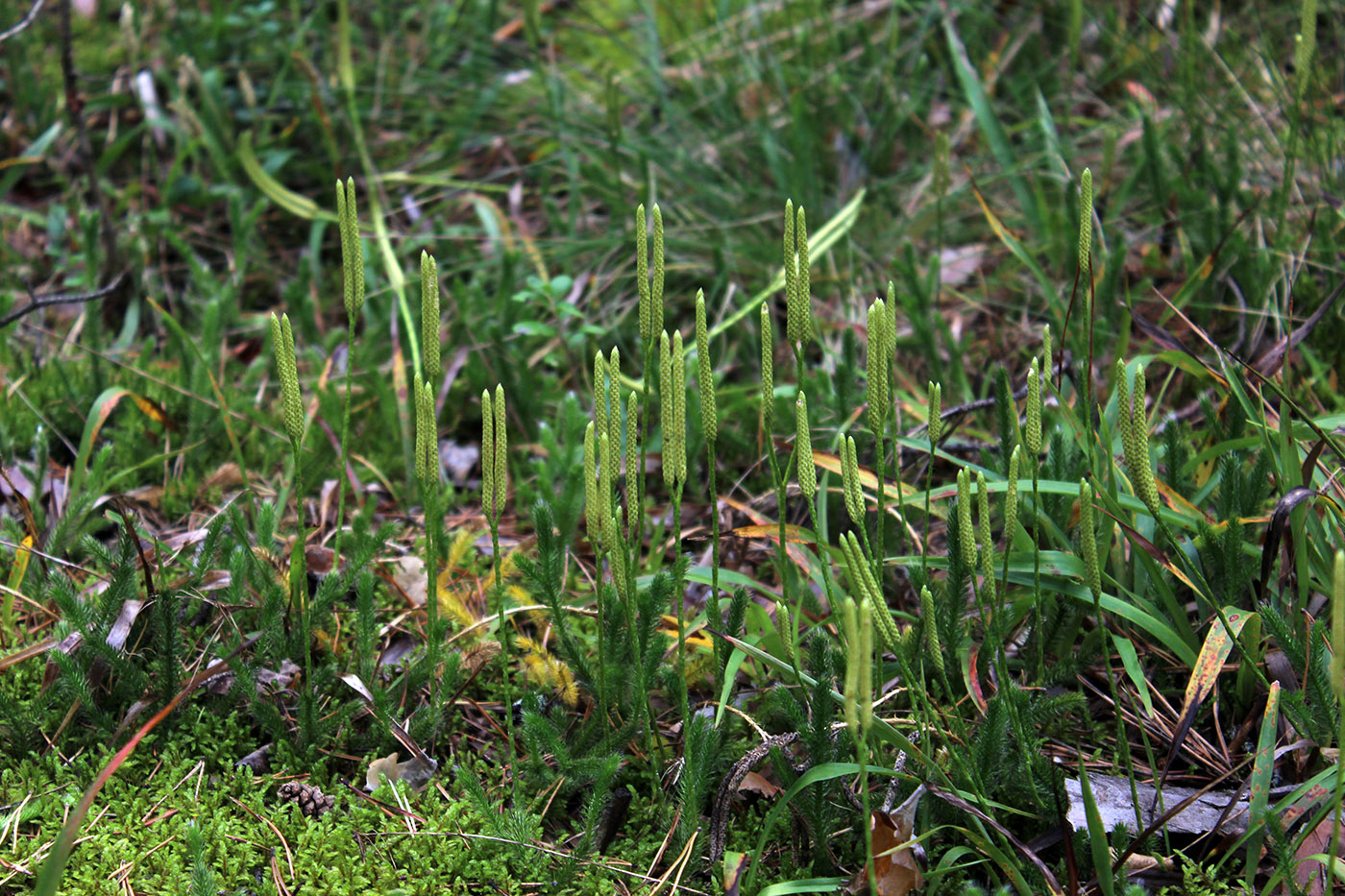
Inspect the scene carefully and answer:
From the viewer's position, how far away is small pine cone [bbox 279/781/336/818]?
5.65ft

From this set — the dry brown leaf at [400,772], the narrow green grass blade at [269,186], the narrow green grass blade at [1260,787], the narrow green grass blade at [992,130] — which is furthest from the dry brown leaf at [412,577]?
the narrow green grass blade at [992,130]

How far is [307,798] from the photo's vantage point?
1.72 m

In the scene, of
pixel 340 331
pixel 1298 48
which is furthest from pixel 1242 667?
pixel 340 331

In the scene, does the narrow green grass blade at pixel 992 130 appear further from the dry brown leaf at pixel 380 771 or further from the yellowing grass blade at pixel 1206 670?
the dry brown leaf at pixel 380 771

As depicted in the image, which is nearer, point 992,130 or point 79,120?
point 79,120

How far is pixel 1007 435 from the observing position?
6.66ft

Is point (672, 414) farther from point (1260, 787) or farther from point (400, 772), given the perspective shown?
point (1260, 787)

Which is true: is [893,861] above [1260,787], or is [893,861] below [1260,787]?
below

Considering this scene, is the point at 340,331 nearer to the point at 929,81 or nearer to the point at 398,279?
the point at 398,279

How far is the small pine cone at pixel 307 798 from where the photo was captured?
1.72 m

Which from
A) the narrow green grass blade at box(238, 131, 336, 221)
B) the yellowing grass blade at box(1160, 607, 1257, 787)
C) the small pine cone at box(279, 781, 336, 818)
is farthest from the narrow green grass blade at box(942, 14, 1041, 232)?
the small pine cone at box(279, 781, 336, 818)

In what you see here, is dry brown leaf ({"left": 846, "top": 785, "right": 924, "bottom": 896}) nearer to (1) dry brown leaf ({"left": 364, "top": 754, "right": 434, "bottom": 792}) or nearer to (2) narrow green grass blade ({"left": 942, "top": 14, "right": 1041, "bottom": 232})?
(1) dry brown leaf ({"left": 364, "top": 754, "right": 434, "bottom": 792})

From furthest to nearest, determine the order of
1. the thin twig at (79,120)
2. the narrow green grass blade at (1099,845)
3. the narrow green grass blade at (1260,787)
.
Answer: the thin twig at (79,120)
the narrow green grass blade at (1260,787)
the narrow green grass blade at (1099,845)

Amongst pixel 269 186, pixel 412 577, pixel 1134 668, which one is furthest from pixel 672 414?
pixel 269 186
